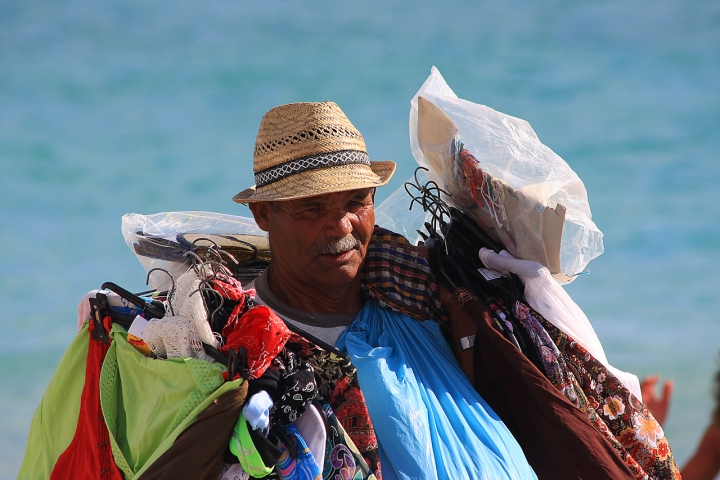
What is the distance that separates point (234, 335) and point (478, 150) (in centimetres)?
103

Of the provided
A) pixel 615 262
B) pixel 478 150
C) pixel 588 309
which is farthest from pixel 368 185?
pixel 615 262

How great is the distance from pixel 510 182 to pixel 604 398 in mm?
682

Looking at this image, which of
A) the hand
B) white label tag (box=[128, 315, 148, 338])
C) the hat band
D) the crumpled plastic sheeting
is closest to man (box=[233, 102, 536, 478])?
the hat band

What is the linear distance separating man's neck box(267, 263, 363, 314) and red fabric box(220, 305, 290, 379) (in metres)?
0.42

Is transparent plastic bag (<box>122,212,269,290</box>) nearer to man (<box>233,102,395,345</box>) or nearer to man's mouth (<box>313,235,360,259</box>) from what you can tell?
man (<box>233,102,395,345</box>)

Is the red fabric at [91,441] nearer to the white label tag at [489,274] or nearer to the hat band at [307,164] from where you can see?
the hat band at [307,164]

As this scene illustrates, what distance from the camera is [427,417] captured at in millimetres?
2182

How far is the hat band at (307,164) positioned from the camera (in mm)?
2406

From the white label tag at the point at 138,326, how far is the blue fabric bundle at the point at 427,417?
55 cm

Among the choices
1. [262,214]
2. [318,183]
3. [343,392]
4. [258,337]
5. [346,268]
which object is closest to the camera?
[258,337]

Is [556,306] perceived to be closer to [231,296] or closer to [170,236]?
[231,296]

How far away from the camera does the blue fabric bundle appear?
212 centimetres

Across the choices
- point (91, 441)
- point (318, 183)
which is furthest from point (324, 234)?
point (91, 441)

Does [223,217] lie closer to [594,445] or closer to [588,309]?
[594,445]
